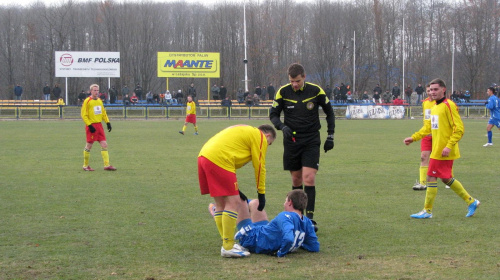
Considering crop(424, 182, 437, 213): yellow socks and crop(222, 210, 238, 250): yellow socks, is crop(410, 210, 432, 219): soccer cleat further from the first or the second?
crop(222, 210, 238, 250): yellow socks

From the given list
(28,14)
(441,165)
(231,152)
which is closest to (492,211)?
(441,165)

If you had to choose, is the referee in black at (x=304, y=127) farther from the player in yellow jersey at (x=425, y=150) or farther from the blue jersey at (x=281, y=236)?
the player in yellow jersey at (x=425, y=150)

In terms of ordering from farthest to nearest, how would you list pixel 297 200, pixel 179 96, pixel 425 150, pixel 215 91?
pixel 215 91 < pixel 179 96 < pixel 425 150 < pixel 297 200

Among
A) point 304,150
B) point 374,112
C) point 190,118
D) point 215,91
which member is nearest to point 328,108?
point 304,150

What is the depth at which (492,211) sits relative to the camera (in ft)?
26.9

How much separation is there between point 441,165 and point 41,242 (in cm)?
520

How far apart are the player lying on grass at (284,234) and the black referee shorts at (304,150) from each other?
3.34ft

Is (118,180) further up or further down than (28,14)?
further down

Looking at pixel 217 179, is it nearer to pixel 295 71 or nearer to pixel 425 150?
pixel 295 71

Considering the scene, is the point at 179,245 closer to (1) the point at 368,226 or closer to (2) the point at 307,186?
(2) the point at 307,186

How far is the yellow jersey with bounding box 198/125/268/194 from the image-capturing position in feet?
19.0

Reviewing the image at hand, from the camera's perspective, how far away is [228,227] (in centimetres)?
586

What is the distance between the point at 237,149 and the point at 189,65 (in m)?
46.6

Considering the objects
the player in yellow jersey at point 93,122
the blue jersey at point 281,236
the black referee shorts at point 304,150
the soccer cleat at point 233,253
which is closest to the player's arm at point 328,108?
the black referee shorts at point 304,150
